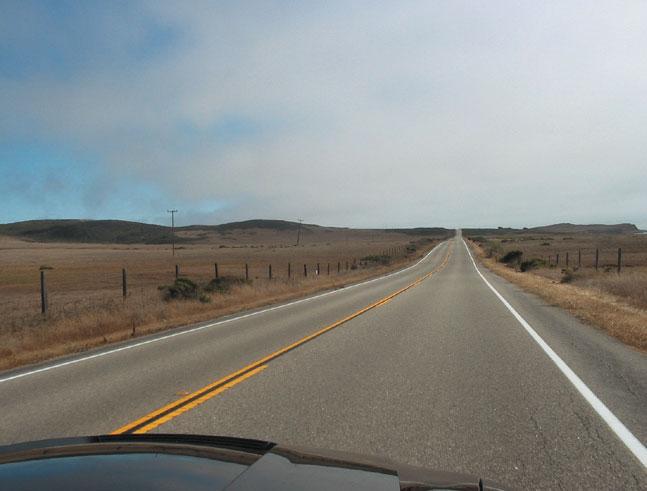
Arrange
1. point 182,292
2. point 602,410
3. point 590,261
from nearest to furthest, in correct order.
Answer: point 602,410
point 182,292
point 590,261

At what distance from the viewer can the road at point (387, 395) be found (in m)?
5.01

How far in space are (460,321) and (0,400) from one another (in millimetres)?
10462

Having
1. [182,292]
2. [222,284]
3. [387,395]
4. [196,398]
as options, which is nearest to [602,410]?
[387,395]

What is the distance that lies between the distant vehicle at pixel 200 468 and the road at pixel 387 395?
164cm

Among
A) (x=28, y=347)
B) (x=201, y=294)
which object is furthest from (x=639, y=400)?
(x=201, y=294)

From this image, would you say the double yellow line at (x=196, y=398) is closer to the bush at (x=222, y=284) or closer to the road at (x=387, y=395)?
the road at (x=387, y=395)

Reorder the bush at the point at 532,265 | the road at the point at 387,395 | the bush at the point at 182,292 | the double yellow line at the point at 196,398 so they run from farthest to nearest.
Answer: the bush at the point at 532,265 < the bush at the point at 182,292 < the double yellow line at the point at 196,398 < the road at the point at 387,395

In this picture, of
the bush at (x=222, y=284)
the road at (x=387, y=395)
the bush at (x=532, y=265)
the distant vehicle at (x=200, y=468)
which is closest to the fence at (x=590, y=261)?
the bush at (x=532, y=265)

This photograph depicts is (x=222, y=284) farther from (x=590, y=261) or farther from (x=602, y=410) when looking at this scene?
(x=590, y=261)

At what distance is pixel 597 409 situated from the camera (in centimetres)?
631

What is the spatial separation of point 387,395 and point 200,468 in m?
4.30

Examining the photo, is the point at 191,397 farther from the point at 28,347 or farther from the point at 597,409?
the point at 28,347

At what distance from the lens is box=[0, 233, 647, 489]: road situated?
16.4 ft

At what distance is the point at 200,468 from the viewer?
299cm
